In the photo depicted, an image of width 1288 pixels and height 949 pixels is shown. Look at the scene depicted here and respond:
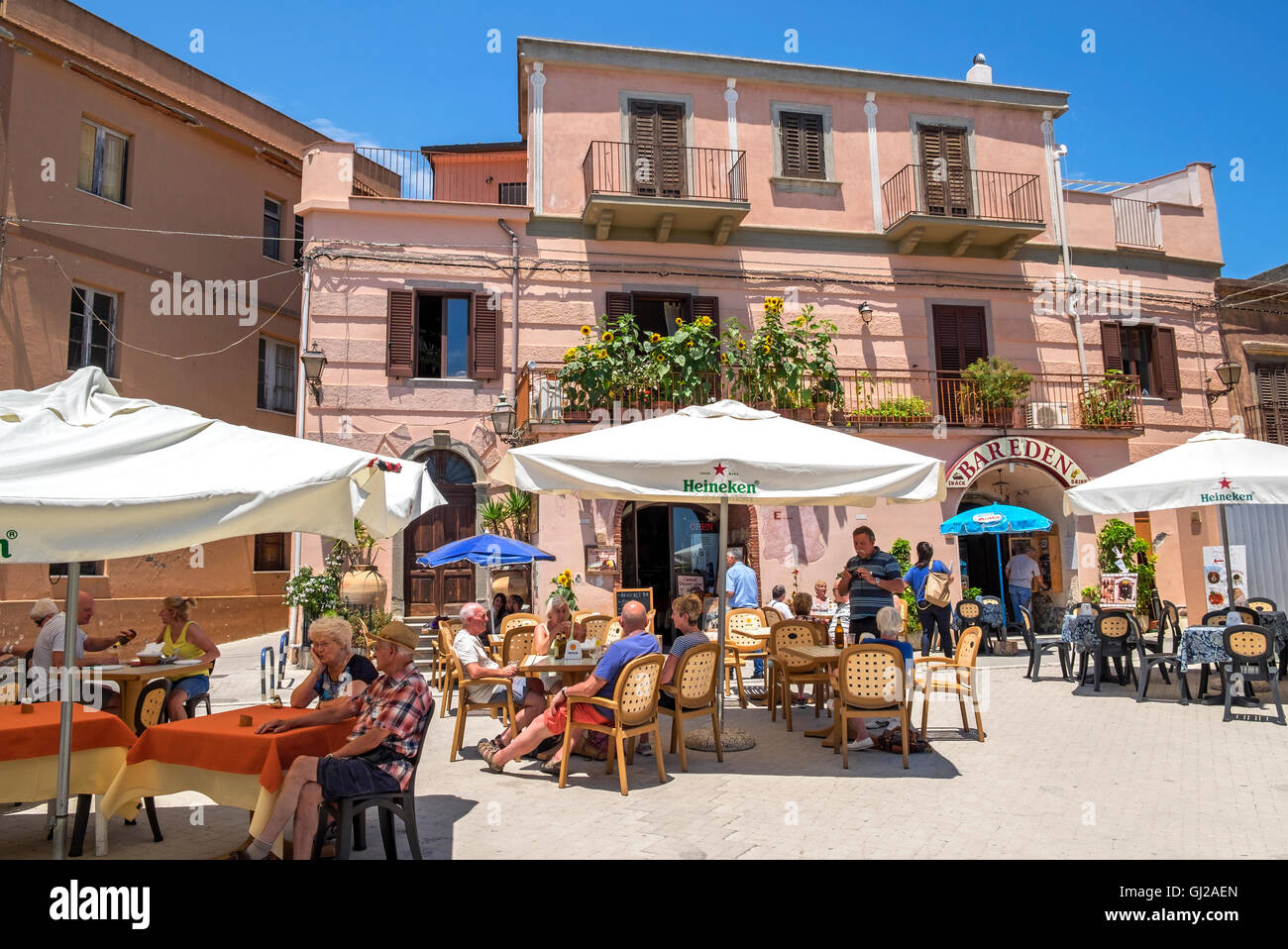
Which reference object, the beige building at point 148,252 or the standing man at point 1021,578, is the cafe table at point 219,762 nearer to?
the beige building at point 148,252

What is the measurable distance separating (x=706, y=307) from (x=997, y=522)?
6.28 m

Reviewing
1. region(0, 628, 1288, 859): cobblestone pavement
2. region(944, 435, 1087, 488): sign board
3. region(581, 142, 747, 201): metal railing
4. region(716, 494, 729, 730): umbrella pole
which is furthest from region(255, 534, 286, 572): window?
region(944, 435, 1087, 488): sign board

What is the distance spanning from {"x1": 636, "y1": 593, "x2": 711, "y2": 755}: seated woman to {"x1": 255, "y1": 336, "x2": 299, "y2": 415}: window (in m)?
13.6

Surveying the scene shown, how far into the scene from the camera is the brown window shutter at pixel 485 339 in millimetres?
14945

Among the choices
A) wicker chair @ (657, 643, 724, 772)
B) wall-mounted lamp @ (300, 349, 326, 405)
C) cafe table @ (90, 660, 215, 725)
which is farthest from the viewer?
wall-mounted lamp @ (300, 349, 326, 405)

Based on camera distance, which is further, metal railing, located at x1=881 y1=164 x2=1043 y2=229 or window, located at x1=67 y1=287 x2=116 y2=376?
metal railing, located at x1=881 y1=164 x2=1043 y2=229

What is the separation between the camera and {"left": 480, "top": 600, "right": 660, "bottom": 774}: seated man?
5883mm

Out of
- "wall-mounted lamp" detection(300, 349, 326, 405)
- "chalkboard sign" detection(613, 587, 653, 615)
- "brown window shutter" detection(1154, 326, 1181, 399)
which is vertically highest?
"brown window shutter" detection(1154, 326, 1181, 399)

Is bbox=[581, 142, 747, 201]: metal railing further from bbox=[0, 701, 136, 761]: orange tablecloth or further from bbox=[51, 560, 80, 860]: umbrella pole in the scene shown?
bbox=[51, 560, 80, 860]: umbrella pole

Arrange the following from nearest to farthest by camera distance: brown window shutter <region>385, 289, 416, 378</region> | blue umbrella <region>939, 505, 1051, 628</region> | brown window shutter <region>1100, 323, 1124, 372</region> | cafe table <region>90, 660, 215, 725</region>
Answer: cafe table <region>90, 660, 215, 725</region> → blue umbrella <region>939, 505, 1051, 628</region> → brown window shutter <region>385, 289, 416, 378</region> → brown window shutter <region>1100, 323, 1124, 372</region>

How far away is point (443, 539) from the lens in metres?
14.5

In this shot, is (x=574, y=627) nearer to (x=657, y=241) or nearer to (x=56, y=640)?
(x=56, y=640)

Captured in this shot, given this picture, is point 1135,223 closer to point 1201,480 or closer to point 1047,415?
point 1047,415
